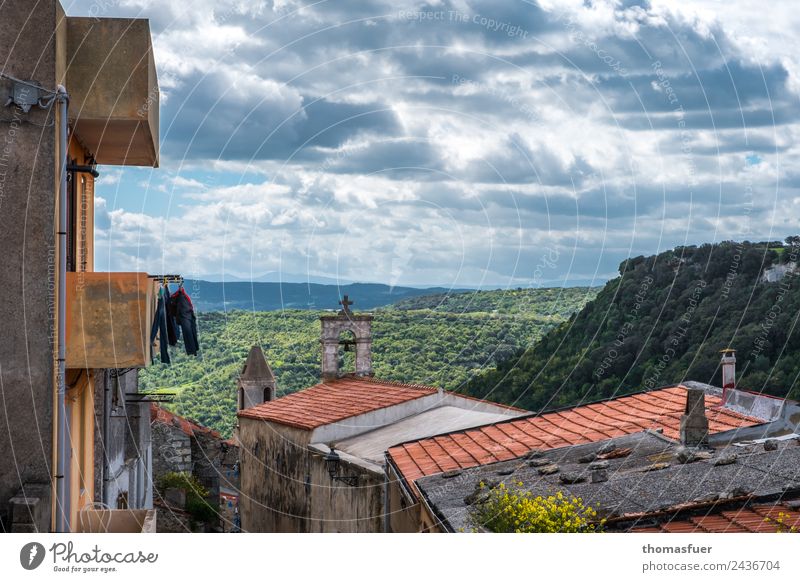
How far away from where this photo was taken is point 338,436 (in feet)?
72.9

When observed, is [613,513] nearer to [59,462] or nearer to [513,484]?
[513,484]

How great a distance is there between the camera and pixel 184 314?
11.8m

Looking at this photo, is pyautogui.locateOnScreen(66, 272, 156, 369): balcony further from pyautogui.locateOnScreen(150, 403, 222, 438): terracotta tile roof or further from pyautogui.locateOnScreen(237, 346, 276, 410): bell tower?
pyautogui.locateOnScreen(237, 346, 276, 410): bell tower

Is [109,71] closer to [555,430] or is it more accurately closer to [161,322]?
[161,322]

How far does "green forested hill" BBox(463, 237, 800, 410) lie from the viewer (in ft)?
67.9

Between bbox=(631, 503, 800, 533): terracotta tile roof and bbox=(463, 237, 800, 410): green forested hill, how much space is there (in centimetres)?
985

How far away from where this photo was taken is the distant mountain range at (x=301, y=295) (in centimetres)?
1972

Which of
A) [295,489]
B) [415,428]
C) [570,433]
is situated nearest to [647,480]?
[570,433]

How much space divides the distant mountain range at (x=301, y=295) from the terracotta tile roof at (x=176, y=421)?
630cm

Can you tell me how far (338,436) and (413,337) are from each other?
652 cm

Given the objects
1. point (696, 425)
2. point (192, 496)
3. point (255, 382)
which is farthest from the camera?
point (255, 382)

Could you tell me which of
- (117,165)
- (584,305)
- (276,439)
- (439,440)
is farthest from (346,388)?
(117,165)

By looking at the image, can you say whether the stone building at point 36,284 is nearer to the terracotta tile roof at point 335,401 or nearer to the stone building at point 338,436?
the stone building at point 338,436

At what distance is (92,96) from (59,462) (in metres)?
3.57
